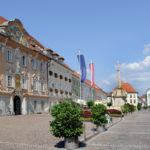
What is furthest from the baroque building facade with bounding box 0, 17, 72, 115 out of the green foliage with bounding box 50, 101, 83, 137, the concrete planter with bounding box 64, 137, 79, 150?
the concrete planter with bounding box 64, 137, 79, 150

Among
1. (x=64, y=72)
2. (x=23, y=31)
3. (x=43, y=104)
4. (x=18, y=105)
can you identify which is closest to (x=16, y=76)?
(x=18, y=105)

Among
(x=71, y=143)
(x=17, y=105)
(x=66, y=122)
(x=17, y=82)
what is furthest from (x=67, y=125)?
(x=17, y=105)

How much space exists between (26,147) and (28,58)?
30596mm

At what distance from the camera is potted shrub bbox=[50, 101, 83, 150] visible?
37.7 feet

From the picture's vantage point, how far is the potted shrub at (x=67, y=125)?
11.5 m

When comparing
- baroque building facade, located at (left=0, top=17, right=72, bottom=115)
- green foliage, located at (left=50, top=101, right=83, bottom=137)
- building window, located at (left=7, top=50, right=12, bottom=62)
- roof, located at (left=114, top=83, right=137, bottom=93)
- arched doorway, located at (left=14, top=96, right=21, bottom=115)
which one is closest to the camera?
green foliage, located at (left=50, top=101, right=83, bottom=137)

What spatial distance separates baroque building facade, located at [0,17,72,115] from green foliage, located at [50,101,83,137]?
2223 centimetres

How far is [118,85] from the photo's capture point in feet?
175

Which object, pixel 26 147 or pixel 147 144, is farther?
pixel 147 144

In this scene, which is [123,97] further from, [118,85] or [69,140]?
[69,140]

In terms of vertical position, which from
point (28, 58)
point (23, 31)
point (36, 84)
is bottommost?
point (36, 84)

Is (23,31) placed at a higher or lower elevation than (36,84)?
higher

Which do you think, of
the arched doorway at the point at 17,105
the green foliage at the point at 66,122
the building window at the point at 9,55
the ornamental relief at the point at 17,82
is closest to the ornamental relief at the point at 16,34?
the building window at the point at 9,55

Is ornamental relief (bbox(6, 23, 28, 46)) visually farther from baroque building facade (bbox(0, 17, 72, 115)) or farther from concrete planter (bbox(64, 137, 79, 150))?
concrete planter (bbox(64, 137, 79, 150))
